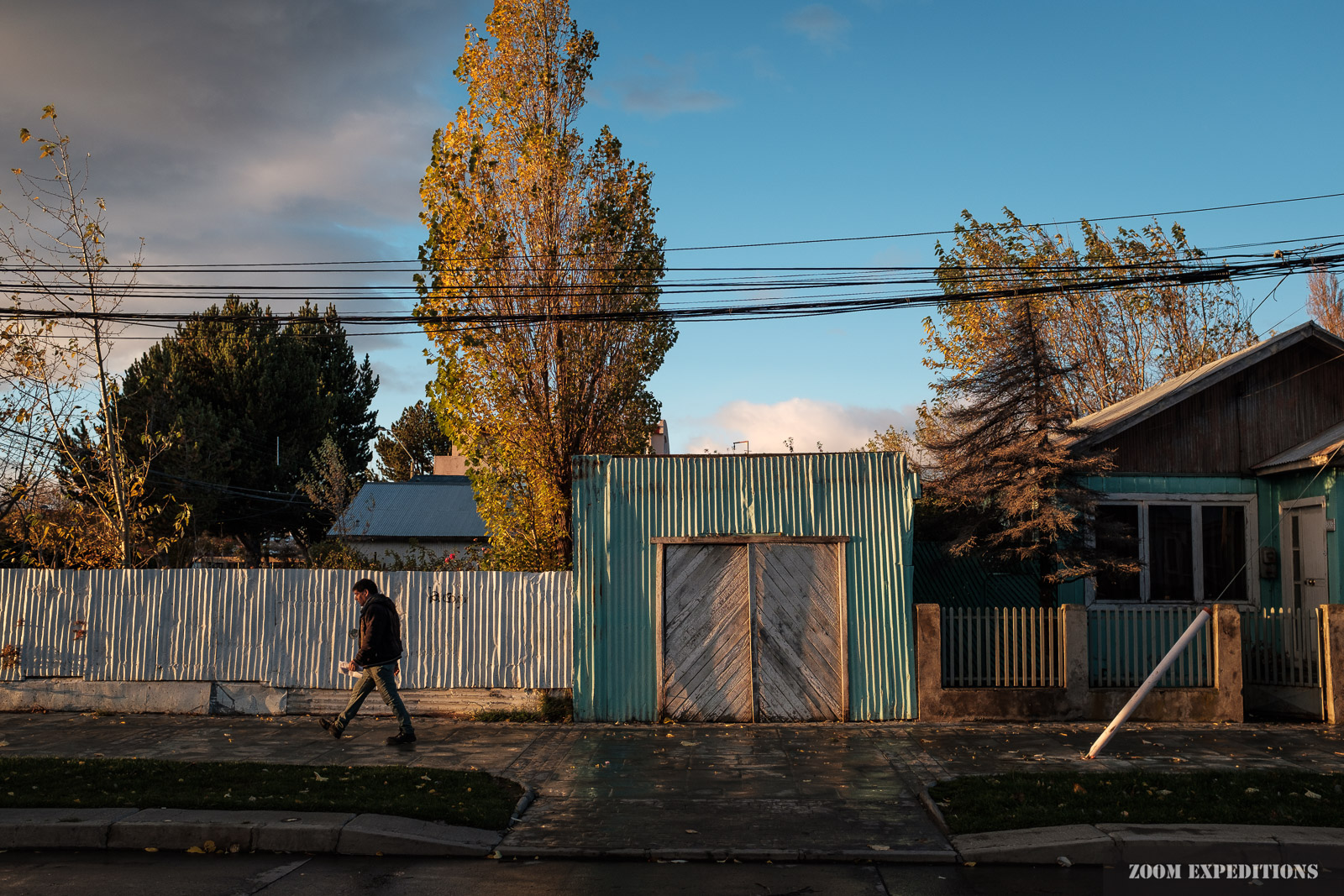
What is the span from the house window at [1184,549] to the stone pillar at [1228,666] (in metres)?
2.38

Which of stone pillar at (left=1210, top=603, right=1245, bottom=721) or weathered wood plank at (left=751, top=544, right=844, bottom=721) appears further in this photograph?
weathered wood plank at (left=751, top=544, right=844, bottom=721)

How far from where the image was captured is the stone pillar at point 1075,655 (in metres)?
12.0

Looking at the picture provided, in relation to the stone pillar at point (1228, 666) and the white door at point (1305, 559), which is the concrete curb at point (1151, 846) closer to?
the stone pillar at point (1228, 666)

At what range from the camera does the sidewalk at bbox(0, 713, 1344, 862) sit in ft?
23.9

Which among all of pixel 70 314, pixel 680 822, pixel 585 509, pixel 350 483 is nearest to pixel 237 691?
pixel 585 509

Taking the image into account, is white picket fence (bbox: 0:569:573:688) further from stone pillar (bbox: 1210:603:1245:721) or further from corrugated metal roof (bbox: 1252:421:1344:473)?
corrugated metal roof (bbox: 1252:421:1344:473)

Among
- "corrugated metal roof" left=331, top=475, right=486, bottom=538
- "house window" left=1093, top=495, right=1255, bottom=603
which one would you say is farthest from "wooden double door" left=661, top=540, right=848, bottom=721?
"corrugated metal roof" left=331, top=475, right=486, bottom=538

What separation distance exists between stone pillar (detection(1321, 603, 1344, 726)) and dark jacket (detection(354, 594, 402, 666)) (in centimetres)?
1086

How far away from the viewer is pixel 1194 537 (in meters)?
14.6

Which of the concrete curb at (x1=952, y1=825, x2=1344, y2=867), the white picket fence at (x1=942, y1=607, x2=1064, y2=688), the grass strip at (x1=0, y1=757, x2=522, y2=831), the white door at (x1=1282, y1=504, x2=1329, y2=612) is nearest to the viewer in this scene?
the concrete curb at (x1=952, y1=825, x2=1344, y2=867)

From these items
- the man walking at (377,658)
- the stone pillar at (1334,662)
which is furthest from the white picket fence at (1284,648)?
the man walking at (377,658)

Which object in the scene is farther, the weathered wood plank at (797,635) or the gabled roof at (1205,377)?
the gabled roof at (1205,377)

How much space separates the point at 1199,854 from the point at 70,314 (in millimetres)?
15100

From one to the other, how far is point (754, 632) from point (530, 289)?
6.34 m
